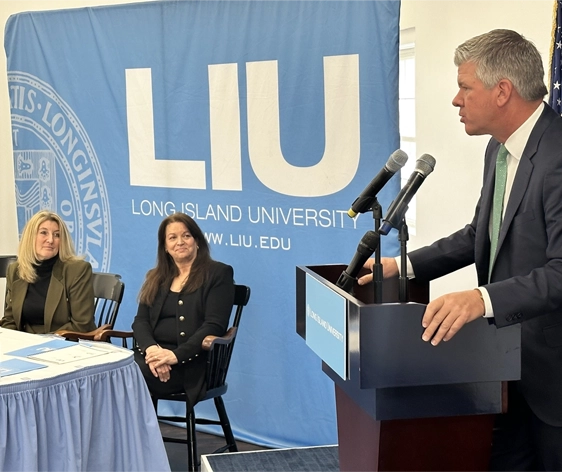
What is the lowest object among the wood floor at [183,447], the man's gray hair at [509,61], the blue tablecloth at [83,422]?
the wood floor at [183,447]

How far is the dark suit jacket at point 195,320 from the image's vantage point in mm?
4129

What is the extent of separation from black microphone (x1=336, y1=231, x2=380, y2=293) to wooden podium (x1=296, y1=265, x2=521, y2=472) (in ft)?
0.19

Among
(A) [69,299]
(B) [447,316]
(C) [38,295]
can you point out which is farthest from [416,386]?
(C) [38,295]

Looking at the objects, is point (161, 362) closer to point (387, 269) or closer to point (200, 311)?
point (200, 311)

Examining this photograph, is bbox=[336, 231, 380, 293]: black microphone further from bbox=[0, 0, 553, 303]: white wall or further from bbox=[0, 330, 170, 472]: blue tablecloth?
bbox=[0, 0, 553, 303]: white wall

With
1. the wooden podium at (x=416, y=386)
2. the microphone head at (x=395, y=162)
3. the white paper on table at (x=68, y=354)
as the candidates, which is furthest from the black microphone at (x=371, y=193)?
the white paper on table at (x=68, y=354)

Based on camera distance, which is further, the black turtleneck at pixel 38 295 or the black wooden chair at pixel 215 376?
the black turtleneck at pixel 38 295

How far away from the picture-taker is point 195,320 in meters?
4.29

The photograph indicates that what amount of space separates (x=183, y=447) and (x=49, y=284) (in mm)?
1148

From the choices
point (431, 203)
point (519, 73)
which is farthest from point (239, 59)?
point (519, 73)

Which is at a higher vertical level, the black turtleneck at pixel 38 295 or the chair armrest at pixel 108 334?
the black turtleneck at pixel 38 295

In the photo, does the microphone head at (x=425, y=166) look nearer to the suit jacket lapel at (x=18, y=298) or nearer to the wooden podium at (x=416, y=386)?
the wooden podium at (x=416, y=386)

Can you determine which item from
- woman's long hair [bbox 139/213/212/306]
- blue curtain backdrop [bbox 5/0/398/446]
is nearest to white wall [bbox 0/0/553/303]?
blue curtain backdrop [bbox 5/0/398/446]

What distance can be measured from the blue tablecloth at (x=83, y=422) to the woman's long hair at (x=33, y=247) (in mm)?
1280
